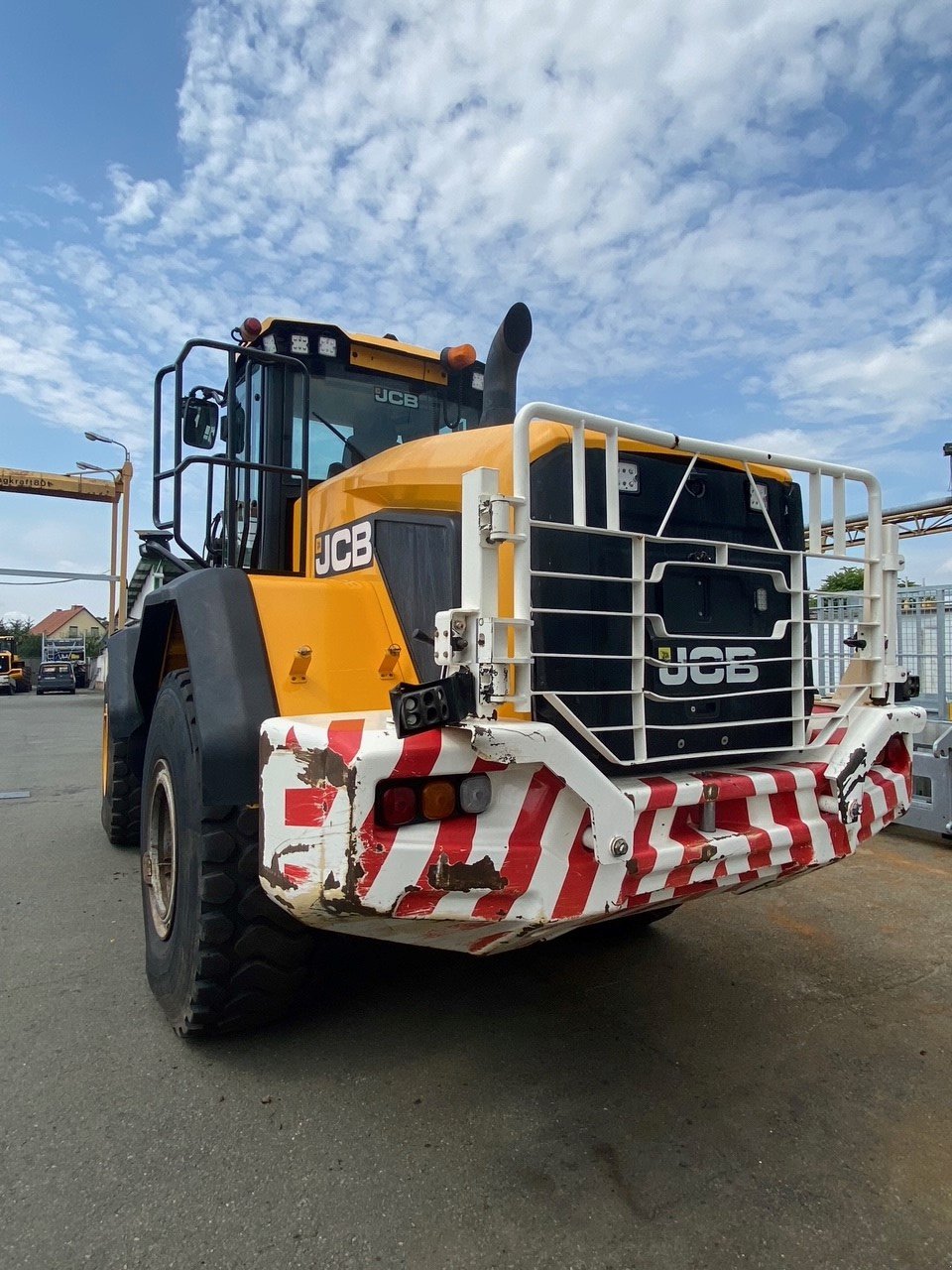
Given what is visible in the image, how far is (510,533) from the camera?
208cm

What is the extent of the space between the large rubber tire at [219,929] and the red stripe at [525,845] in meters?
0.89

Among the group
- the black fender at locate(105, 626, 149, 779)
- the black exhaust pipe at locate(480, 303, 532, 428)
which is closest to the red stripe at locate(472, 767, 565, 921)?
the black exhaust pipe at locate(480, 303, 532, 428)

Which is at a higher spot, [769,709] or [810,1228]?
[769,709]

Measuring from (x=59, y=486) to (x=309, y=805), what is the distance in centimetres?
2970

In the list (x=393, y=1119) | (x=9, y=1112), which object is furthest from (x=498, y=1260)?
(x=9, y=1112)

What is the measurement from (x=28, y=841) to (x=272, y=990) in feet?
13.8

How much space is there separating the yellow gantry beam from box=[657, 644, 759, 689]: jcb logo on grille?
2777 cm

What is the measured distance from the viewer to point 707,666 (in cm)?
264

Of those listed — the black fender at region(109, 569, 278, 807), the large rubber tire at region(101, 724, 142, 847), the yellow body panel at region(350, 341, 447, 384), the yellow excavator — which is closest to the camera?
the black fender at region(109, 569, 278, 807)

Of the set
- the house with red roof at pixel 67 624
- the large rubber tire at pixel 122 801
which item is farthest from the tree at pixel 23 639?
the large rubber tire at pixel 122 801

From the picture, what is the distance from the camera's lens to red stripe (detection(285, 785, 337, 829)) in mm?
1964

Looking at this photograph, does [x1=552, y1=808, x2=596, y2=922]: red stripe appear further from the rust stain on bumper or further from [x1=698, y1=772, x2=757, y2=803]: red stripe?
[x1=698, y1=772, x2=757, y2=803]: red stripe

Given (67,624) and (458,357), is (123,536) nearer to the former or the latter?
(458,357)

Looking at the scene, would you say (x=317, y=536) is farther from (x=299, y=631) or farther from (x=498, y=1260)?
(x=498, y=1260)
